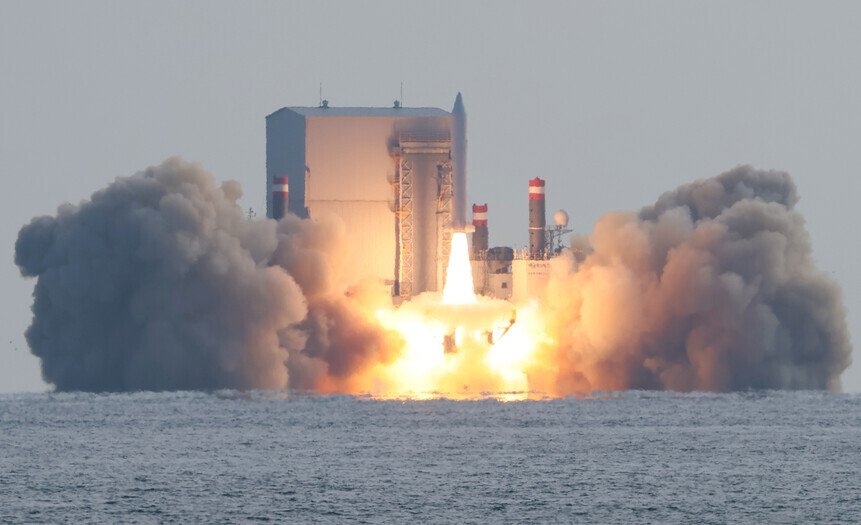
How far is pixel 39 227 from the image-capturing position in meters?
131

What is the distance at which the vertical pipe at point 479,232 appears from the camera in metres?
138

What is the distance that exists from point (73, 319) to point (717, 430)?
33181 millimetres

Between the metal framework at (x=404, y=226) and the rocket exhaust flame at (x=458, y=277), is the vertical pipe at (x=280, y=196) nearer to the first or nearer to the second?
the metal framework at (x=404, y=226)

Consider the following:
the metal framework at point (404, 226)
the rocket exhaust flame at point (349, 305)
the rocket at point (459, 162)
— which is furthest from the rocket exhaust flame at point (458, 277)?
the metal framework at point (404, 226)

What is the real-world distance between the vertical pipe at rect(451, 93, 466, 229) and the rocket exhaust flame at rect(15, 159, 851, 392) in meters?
2.85

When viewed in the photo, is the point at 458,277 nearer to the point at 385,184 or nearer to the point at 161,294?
the point at 385,184

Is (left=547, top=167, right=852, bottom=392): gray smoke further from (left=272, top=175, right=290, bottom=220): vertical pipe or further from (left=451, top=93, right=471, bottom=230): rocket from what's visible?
(left=272, top=175, right=290, bottom=220): vertical pipe

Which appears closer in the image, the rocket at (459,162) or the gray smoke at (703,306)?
the gray smoke at (703,306)

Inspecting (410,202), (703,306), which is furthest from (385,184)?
Result: (703,306)

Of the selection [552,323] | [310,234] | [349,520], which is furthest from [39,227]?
[349,520]

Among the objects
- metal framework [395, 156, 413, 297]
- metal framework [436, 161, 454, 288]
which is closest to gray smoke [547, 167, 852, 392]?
metal framework [436, 161, 454, 288]

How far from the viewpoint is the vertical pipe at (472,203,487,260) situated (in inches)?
5448

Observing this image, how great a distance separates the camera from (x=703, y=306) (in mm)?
128000

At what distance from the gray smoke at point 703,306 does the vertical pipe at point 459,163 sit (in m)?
6.43
